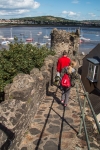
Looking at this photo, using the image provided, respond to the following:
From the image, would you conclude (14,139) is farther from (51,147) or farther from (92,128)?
(92,128)

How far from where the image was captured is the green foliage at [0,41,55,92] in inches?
320

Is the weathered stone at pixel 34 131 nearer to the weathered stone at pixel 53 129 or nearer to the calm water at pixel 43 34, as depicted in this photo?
the weathered stone at pixel 53 129

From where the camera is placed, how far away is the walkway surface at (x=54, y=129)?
15.4ft

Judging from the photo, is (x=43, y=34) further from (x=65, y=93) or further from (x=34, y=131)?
(x=34, y=131)

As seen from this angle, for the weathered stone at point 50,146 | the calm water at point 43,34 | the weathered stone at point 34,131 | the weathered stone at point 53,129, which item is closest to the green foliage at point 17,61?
the weathered stone at point 34,131

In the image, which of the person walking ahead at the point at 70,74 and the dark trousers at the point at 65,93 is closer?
the person walking ahead at the point at 70,74

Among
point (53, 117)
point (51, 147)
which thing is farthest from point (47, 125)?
point (51, 147)

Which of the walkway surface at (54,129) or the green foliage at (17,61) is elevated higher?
the green foliage at (17,61)

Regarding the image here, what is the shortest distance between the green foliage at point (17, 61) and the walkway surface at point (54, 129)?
1860 millimetres

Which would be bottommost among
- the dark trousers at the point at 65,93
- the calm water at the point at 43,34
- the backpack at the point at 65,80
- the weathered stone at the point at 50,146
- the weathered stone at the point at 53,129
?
the calm water at the point at 43,34

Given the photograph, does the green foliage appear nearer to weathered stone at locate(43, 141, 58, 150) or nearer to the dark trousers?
the dark trousers

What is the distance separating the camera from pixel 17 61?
351 inches

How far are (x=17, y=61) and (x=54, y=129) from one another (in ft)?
14.1

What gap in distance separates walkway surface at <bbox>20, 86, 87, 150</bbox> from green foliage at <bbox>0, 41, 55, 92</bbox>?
186 centimetres
